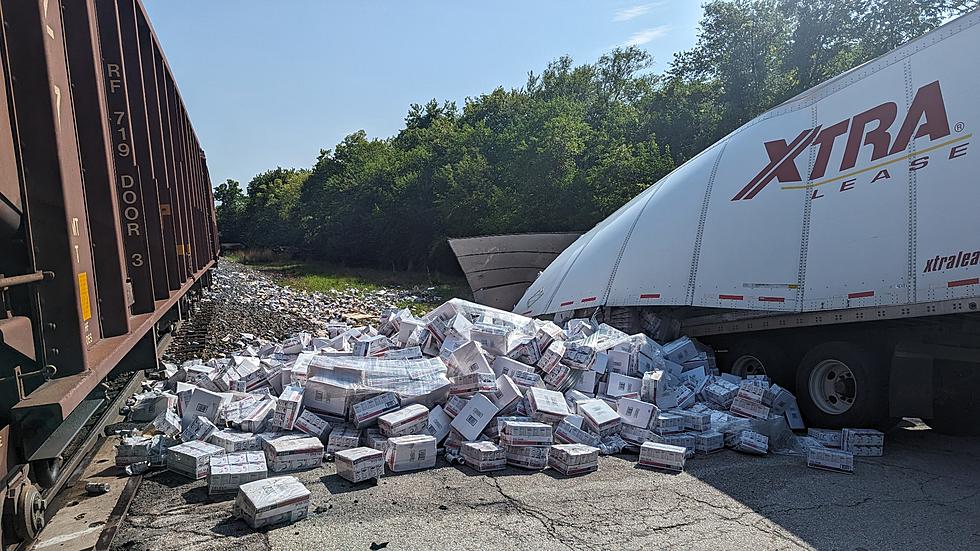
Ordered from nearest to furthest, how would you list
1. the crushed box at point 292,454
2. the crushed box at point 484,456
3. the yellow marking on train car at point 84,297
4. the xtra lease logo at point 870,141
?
1. the yellow marking on train car at point 84,297
2. the crushed box at point 292,454
3. the crushed box at point 484,456
4. the xtra lease logo at point 870,141

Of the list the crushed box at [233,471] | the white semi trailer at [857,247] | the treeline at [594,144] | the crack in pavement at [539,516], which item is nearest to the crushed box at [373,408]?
the crushed box at [233,471]

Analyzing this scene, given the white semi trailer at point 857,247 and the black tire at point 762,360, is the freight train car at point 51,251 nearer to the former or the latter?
the white semi trailer at point 857,247

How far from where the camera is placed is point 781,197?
7594 millimetres

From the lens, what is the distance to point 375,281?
96.5ft

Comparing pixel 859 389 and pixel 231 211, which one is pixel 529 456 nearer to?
pixel 859 389

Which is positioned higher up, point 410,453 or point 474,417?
point 474,417

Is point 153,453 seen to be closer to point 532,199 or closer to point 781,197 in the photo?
point 781,197

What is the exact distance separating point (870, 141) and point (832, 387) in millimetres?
2573

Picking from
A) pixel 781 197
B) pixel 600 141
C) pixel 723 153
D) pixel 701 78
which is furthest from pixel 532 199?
pixel 781 197

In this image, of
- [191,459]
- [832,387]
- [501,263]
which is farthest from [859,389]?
[501,263]

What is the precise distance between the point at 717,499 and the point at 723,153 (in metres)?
5.61

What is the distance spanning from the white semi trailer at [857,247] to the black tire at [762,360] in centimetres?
2

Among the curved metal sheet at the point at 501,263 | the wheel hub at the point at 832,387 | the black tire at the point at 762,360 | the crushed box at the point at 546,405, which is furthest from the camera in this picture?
the curved metal sheet at the point at 501,263

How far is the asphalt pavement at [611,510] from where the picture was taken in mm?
4324
